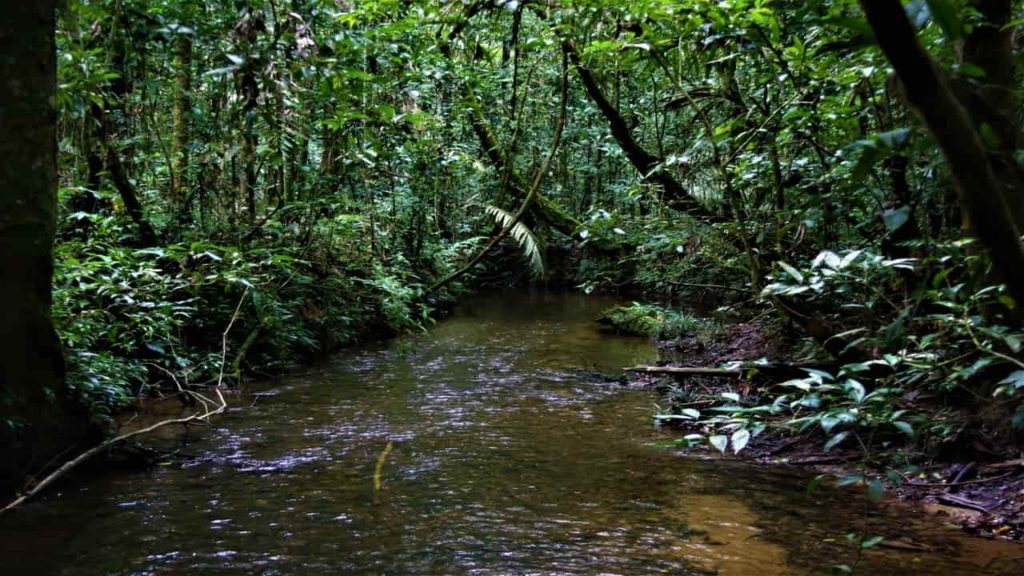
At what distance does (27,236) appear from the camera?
3951mm

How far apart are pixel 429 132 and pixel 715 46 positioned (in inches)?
265

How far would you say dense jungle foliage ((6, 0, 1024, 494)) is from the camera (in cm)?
214

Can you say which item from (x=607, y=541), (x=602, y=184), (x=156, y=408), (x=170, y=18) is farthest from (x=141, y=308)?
(x=602, y=184)

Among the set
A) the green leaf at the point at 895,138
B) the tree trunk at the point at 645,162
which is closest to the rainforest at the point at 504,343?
the green leaf at the point at 895,138

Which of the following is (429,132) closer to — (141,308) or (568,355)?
(568,355)

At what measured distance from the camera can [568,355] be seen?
967 cm

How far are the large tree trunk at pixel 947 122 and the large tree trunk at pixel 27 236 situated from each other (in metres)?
4.36

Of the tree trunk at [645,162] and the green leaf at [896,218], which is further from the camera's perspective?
the tree trunk at [645,162]

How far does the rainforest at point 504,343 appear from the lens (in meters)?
2.53

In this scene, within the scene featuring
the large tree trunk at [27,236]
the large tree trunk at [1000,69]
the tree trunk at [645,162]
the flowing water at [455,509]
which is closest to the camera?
the large tree trunk at [1000,69]

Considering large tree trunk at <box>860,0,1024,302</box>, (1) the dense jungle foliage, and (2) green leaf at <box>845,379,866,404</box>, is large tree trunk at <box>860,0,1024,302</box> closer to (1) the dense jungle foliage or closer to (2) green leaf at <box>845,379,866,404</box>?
(1) the dense jungle foliage

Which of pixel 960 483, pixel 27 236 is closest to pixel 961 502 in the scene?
pixel 960 483

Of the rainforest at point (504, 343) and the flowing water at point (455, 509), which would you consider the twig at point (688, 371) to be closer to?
the rainforest at point (504, 343)

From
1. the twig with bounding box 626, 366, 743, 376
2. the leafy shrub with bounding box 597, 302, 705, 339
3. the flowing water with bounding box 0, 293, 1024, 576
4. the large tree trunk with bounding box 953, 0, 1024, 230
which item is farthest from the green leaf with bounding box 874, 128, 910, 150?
the leafy shrub with bounding box 597, 302, 705, 339
